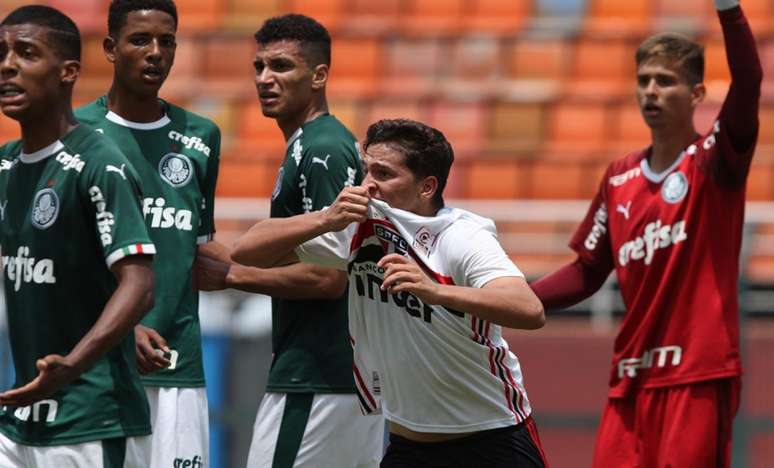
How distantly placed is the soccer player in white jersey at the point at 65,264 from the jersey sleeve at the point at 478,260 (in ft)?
3.23

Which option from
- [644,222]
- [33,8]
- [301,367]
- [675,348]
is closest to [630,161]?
[644,222]

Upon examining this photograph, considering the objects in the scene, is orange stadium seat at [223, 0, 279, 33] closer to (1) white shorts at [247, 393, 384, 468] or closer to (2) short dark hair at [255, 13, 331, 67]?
(2) short dark hair at [255, 13, 331, 67]

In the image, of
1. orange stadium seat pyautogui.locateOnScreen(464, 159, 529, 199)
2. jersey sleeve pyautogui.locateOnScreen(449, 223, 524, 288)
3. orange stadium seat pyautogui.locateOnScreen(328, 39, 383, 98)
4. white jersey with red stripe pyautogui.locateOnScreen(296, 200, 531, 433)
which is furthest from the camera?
orange stadium seat pyautogui.locateOnScreen(328, 39, 383, 98)

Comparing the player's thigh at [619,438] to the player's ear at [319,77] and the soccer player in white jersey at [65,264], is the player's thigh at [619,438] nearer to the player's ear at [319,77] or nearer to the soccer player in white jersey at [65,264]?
the player's ear at [319,77]

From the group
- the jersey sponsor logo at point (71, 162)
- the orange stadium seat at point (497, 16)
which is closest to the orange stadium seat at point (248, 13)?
the orange stadium seat at point (497, 16)

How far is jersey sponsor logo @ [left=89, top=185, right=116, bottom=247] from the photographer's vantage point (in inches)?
190

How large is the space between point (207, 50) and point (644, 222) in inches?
332

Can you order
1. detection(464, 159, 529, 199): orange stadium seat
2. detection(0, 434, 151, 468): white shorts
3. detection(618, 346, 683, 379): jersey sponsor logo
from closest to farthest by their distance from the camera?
detection(0, 434, 151, 468): white shorts, detection(618, 346, 683, 379): jersey sponsor logo, detection(464, 159, 529, 199): orange stadium seat

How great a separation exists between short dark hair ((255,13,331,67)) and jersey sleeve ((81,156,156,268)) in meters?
1.70

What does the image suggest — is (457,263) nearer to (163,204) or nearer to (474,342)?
(474,342)

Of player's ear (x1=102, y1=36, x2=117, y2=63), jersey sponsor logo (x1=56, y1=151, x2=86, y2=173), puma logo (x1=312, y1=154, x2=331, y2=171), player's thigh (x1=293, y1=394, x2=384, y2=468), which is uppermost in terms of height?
player's ear (x1=102, y1=36, x2=117, y2=63)

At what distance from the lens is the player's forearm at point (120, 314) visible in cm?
466

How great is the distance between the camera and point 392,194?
5.25 m

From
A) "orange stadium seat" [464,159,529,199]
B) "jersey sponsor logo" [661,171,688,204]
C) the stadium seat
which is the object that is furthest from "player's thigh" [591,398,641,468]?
the stadium seat
